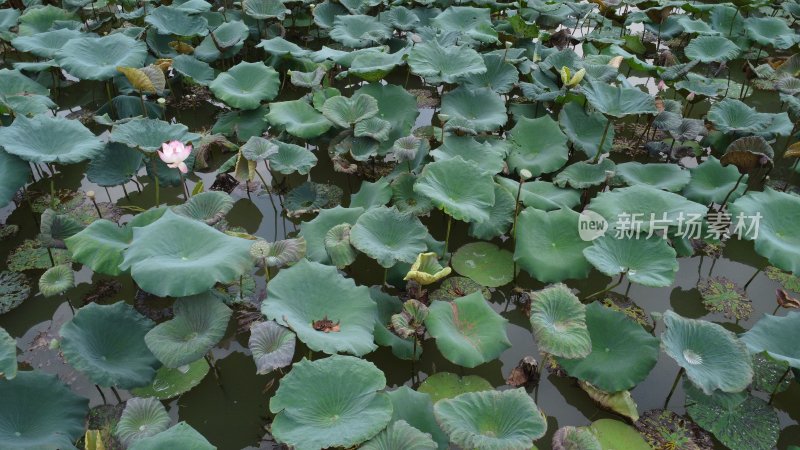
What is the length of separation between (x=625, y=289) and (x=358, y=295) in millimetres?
1815

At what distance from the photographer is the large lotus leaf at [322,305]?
9.11 ft

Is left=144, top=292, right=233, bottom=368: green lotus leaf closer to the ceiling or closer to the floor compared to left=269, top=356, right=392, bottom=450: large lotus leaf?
closer to the floor

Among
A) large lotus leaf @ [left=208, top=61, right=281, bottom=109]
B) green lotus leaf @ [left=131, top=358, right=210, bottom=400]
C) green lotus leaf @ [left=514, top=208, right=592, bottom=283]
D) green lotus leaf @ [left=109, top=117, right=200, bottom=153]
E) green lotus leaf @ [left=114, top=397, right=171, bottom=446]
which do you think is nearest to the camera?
green lotus leaf @ [left=114, top=397, right=171, bottom=446]

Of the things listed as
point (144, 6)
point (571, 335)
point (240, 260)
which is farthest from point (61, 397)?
point (144, 6)

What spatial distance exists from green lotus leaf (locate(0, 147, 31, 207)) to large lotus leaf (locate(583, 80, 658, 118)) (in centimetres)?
380

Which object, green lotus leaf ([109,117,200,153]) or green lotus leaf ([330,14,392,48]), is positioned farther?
green lotus leaf ([330,14,392,48])

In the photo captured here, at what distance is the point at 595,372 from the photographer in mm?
2969

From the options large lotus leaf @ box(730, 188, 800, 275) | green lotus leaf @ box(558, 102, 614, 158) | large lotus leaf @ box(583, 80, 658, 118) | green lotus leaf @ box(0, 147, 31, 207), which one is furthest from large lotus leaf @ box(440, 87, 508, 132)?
green lotus leaf @ box(0, 147, 31, 207)

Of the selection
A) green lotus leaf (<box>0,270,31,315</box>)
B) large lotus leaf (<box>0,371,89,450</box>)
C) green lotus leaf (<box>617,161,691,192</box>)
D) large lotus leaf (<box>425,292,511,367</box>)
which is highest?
green lotus leaf (<box>617,161,691,192</box>)

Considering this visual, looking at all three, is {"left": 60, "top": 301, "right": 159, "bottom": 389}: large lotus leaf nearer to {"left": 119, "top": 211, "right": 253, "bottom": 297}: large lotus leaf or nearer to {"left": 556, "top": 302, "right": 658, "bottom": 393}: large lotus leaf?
{"left": 119, "top": 211, "right": 253, "bottom": 297}: large lotus leaf

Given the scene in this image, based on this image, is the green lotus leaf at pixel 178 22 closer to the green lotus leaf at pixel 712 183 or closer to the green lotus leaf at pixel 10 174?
the green lotus leaf at pixel 10 174

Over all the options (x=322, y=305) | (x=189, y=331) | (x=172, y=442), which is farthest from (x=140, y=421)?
(x=322, y=305)

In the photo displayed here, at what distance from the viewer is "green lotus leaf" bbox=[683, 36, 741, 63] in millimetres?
5609

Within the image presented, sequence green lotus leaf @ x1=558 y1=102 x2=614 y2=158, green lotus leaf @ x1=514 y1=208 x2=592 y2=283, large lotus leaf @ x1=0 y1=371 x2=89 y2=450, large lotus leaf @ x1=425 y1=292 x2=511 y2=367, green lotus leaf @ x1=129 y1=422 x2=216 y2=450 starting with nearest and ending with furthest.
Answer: green lotus leaf @ x1=129 y1=422 x2=216 y2=450
large lotus leaf @ x1=0 y1=371 x2=89 y2=450
large lotus leaf @ x1=425 y1=292 x2=511 y2=367
green lotus leaf @ x1=514 y1=208 x2=592 y2=283
green lotus leaf @ x1=558 y1=102 x2=614 y2=158
